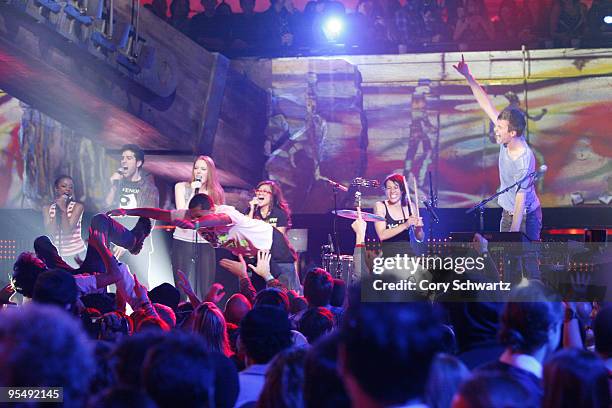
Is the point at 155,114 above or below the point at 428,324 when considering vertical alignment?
above

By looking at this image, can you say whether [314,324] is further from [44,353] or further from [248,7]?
[248,7]

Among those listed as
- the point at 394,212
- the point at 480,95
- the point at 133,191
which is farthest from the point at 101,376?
the point at 480,95

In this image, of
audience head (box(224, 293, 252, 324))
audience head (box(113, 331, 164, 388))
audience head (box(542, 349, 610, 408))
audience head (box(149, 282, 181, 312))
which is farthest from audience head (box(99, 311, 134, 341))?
audience head (box(542, 349, 610, 408))

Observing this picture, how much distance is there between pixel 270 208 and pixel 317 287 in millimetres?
5185

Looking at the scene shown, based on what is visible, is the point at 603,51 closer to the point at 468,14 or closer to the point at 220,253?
the point at 468,14

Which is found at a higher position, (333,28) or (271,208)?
(333,28)

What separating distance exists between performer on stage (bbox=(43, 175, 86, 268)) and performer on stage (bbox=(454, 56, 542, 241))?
19.9 ft

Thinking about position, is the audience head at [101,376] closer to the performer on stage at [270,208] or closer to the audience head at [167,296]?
the audience head at [167,296]

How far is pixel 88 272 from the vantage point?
20.3 feet

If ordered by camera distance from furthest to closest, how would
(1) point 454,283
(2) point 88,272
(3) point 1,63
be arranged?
1. (3) point 1,63
2. (2) point 88,272
3. (1) point 454,283

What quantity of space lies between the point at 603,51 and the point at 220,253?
6613mm

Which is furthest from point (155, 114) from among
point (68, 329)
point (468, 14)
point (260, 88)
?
point (68, 329)

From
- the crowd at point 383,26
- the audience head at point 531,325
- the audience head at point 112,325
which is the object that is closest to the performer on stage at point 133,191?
the crowd at point 383,26

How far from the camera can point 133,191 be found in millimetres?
11508
